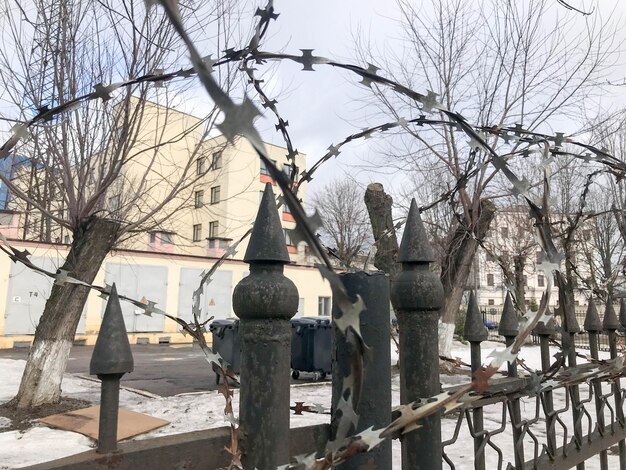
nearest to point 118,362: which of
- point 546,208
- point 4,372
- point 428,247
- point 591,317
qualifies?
point 428,247

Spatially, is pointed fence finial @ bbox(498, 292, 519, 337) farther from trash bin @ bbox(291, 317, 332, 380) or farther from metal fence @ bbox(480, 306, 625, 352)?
trash bin @ bbox(291, 317, 332, 380)

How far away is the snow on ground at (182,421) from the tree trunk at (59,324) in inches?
37.9

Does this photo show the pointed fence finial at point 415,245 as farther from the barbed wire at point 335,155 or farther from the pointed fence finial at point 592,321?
the pointed fence finial at point 592,321

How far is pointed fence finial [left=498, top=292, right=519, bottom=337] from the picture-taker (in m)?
2.08

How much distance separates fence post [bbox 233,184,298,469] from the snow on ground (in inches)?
96.9

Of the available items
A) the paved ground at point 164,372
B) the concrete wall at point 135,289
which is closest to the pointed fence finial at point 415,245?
the paved ground at point 164,372

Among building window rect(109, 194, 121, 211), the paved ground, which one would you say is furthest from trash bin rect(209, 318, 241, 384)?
building window rect(109, 194, 121, 211)

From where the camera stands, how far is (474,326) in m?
1.92

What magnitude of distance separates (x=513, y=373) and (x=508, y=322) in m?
0.21

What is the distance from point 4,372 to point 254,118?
11.9 metres

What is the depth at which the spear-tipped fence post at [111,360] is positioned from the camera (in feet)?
3.40

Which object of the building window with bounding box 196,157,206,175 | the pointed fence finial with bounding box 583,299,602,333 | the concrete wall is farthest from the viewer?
the concrete wall

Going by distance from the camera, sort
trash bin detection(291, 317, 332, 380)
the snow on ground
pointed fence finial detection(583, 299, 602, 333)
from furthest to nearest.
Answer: trash bin detection(291, 317, 332, 380) < the snow on ground < pointed fence finial detection(583, 299, 602, 333)

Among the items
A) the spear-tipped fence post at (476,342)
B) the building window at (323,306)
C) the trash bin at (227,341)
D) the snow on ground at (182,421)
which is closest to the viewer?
the spear-tipped fence post at (476,342)
